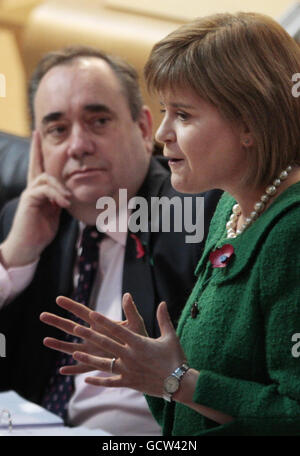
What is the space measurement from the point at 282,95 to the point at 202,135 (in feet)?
0.27

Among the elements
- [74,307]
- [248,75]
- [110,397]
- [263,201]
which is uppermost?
[248,75]

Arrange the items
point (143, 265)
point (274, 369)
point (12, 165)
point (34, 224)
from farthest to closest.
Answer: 1. point (12, 165)
2. point (34, 224)
3. point (143, 265)
4. point (274, 369)

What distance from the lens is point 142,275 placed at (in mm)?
984

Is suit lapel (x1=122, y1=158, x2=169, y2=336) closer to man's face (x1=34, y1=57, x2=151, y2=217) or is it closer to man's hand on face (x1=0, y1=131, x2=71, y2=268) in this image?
man's face (x1=34, y1=57, x2=151, y2=217)

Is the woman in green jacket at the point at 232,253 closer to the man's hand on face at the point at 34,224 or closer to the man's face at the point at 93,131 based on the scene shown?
the man's face at the point at 93,131

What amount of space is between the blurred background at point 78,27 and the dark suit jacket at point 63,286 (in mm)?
259

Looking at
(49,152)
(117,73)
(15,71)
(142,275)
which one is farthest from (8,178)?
(142,275)

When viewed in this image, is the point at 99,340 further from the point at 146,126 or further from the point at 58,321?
the point at 146,126

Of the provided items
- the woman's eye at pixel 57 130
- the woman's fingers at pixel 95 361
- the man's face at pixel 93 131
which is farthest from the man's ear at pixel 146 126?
the woman's fingers at pixel 95 361

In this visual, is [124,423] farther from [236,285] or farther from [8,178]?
[8,178]

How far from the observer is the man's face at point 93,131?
111 cm

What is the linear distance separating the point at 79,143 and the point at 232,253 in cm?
47

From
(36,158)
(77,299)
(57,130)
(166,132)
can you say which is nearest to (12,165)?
(36,158)

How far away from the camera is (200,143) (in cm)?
72
